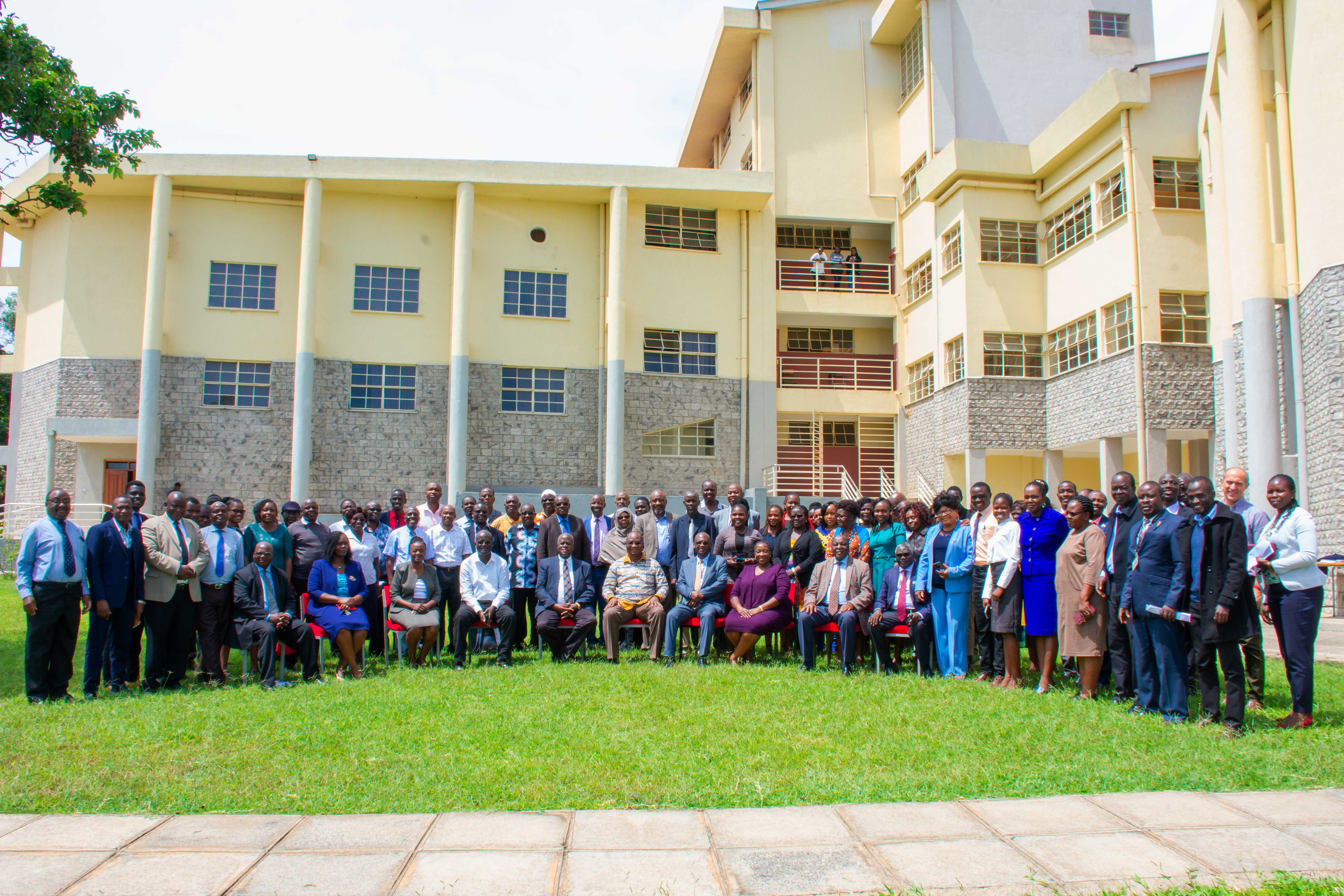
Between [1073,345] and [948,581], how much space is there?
1453 cm

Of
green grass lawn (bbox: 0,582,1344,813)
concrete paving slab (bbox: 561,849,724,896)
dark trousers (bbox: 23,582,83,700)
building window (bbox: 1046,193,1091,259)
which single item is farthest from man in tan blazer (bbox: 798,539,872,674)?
building window (bbox: 1046,193,1091,259)

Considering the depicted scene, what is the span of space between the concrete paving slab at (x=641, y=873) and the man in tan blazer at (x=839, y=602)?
5080 millimetres

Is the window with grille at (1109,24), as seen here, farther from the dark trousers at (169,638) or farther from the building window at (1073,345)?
the dark trousers at (169,638)

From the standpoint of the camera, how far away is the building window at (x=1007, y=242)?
22.1 meters

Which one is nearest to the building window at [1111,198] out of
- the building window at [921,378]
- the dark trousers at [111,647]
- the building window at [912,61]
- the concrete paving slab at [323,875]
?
the building window at [921,378]

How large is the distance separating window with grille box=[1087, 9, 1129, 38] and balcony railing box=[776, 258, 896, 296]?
8.75 m

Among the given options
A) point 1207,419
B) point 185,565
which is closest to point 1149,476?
point 1207,419

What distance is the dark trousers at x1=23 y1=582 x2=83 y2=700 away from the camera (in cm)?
736

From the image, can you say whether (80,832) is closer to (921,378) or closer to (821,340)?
(921,378)

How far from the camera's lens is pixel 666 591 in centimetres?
992

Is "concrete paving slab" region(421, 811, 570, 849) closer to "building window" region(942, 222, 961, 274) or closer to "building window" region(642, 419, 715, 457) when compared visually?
"building window" region(642, 419, 715, 457)

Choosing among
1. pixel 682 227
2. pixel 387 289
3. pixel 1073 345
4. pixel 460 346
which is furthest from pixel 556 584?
pixel 682 227

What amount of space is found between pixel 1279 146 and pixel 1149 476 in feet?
21.4

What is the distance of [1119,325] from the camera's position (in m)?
19.3
